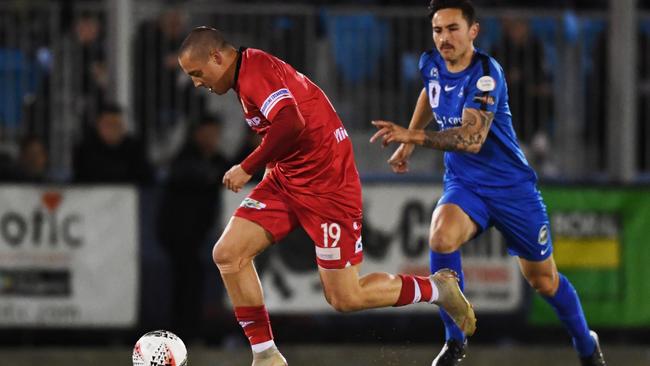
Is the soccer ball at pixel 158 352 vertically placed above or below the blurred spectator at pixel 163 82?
below

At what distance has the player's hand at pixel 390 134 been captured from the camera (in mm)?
8492

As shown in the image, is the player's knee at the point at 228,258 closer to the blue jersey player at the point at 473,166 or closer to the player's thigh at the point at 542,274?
the blue jersey player at the point at 473,166

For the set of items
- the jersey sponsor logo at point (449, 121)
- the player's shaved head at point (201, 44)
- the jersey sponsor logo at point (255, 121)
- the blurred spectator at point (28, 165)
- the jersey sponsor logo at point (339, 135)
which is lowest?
the blurred spectator at point (28, 165)

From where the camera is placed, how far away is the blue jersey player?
357 inches

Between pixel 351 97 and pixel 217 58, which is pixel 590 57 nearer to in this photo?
pixel 351 97

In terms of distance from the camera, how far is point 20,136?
44.4 ft

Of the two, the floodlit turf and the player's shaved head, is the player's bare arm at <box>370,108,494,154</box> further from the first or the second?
the floodlit turf

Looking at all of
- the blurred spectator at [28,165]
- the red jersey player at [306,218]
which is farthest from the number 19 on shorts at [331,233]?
the blurred spectator at [28,165]

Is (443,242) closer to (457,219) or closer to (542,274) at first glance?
(457,219)

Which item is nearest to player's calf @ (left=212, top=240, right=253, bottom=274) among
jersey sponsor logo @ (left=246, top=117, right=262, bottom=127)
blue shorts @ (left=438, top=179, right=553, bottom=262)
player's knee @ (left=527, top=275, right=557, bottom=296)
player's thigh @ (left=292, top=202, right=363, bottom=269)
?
player's thigh @ (left=292, top=202, right=363, bottom=269)

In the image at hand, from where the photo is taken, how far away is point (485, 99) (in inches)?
356

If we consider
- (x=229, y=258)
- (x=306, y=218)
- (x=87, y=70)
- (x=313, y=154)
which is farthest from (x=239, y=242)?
(x=87, y=70)

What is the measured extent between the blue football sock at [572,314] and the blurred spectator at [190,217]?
4.19 m

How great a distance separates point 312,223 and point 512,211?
4.42 ft
